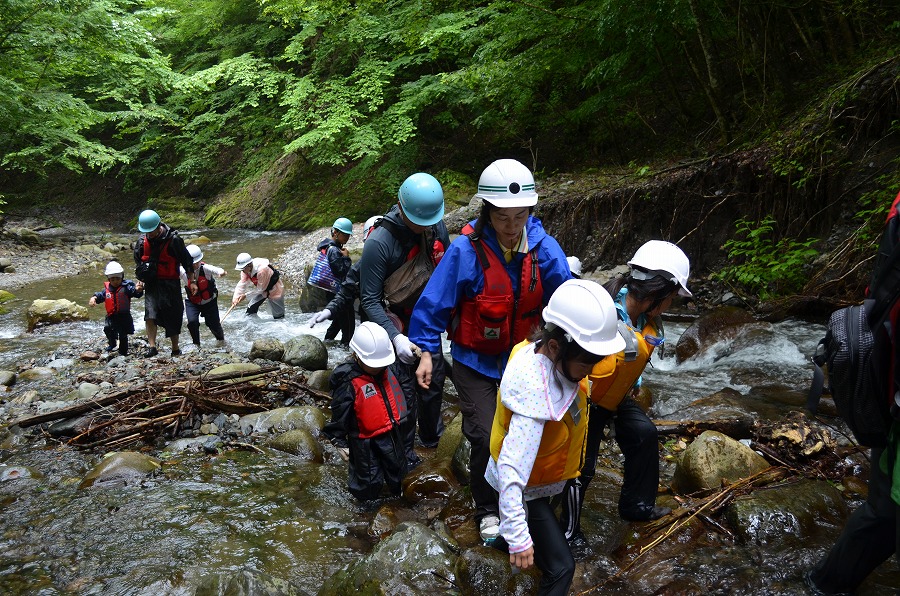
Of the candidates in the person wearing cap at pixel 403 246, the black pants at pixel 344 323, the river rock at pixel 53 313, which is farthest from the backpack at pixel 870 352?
the river rock at pixel 53 313

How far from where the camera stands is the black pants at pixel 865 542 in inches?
96.8

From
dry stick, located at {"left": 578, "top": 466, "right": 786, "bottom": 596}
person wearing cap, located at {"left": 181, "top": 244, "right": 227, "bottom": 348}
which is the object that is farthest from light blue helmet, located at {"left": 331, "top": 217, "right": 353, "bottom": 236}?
dry stick, located at {"left": 578, "top": 466, "right": 786, "bottom": 596}

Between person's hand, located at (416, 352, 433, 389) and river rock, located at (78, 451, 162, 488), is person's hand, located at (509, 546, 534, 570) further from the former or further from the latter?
river rock, located at (78, 451, 162, 488)

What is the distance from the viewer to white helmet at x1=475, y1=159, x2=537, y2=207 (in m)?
3.06

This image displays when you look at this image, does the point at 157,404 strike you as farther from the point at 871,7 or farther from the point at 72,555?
the point at 871,7

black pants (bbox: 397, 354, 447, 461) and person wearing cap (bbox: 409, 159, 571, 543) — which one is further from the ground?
person wearing cap (bbox: 409, 159, 571, 543)

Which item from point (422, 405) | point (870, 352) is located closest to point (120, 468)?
point (422, 405)

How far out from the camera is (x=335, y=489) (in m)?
4.81

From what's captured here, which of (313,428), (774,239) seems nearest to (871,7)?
(774,239)

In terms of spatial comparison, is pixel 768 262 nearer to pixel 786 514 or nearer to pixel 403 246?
pixel 786 514

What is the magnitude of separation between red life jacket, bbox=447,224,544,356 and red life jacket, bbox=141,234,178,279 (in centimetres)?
607

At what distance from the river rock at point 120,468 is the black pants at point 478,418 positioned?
118 inches

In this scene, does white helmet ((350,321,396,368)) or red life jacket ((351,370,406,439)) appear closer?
white helmet ((350,321,396,368))

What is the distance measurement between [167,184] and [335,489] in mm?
27303
